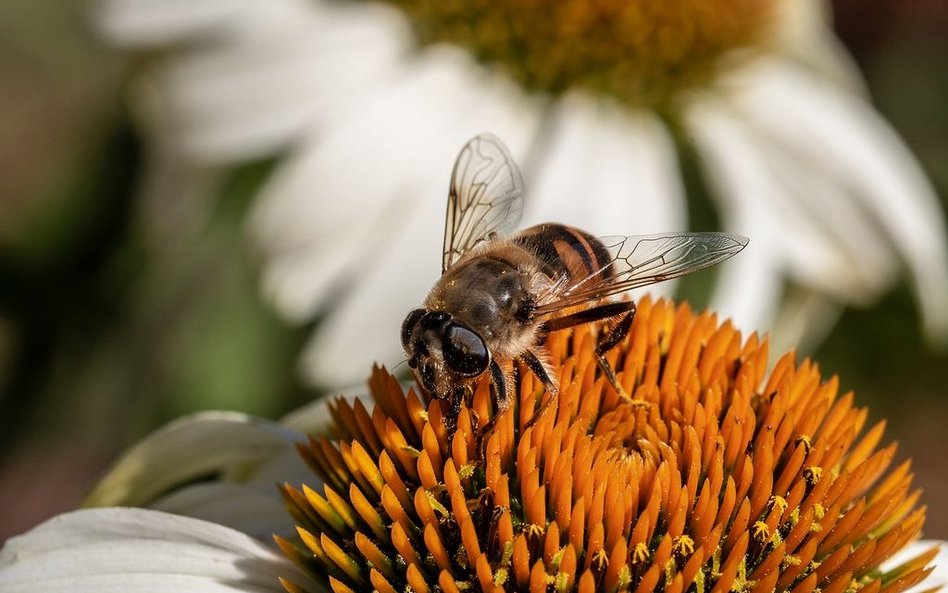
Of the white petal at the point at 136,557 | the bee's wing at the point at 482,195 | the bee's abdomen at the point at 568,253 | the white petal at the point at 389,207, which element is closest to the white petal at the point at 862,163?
the white petal at the point at 389,207

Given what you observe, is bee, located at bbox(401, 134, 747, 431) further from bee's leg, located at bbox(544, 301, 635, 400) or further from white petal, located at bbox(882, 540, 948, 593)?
white petal, located at bbox(882, 540, 948, 593)

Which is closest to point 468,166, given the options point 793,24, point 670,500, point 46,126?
point 670,500

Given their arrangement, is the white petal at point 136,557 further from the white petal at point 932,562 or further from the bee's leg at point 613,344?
the white petal at point 932,562

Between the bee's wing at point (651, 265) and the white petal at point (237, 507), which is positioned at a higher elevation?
the bee's wing at point (651, 265)

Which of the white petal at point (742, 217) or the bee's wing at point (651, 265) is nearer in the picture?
the bee's wing at point (651, 265)

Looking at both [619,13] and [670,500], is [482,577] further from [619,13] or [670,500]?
[619,13]

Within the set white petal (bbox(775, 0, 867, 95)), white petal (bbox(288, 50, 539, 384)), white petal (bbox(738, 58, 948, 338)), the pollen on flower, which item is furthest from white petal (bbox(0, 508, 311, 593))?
white petal (bbox(775, 0, 867, 95))

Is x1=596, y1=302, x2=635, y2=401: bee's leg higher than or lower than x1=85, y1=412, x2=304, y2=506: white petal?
higher

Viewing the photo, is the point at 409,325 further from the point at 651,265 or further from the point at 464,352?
the point at 651,265
